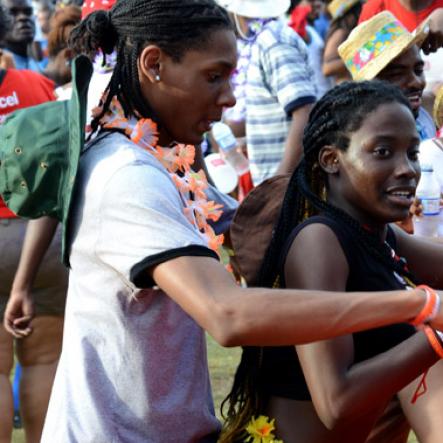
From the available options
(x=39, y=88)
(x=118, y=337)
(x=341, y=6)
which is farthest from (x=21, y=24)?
(x=118, y=337)

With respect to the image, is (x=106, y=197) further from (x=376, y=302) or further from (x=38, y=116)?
(x=376, y=302)

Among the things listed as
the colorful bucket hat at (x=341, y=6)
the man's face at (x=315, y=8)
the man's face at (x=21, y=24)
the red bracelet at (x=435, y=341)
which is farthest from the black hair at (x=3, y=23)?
the man's face at (x=315, y=8)

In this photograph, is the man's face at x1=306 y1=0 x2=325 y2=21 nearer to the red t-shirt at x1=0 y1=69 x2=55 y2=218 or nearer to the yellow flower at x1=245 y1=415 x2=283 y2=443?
the red t-shirt at x1=0 y1=69 x2=55 y2=218

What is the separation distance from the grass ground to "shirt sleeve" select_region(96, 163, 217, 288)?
143 inches

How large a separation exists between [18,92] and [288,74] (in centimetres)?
196

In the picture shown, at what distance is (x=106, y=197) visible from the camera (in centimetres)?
224

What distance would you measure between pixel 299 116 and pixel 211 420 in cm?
390

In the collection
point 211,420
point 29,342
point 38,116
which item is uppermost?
point 38,116

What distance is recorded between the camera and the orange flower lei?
2506 mm

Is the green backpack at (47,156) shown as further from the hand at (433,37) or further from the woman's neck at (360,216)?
the hand at (433,37)

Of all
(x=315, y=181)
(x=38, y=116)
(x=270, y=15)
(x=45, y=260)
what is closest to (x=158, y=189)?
(x=38, y=116)

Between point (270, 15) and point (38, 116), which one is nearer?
point (38, 116)

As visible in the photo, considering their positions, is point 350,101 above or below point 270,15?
above

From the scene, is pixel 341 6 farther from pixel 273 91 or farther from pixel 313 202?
pixel 313 202
